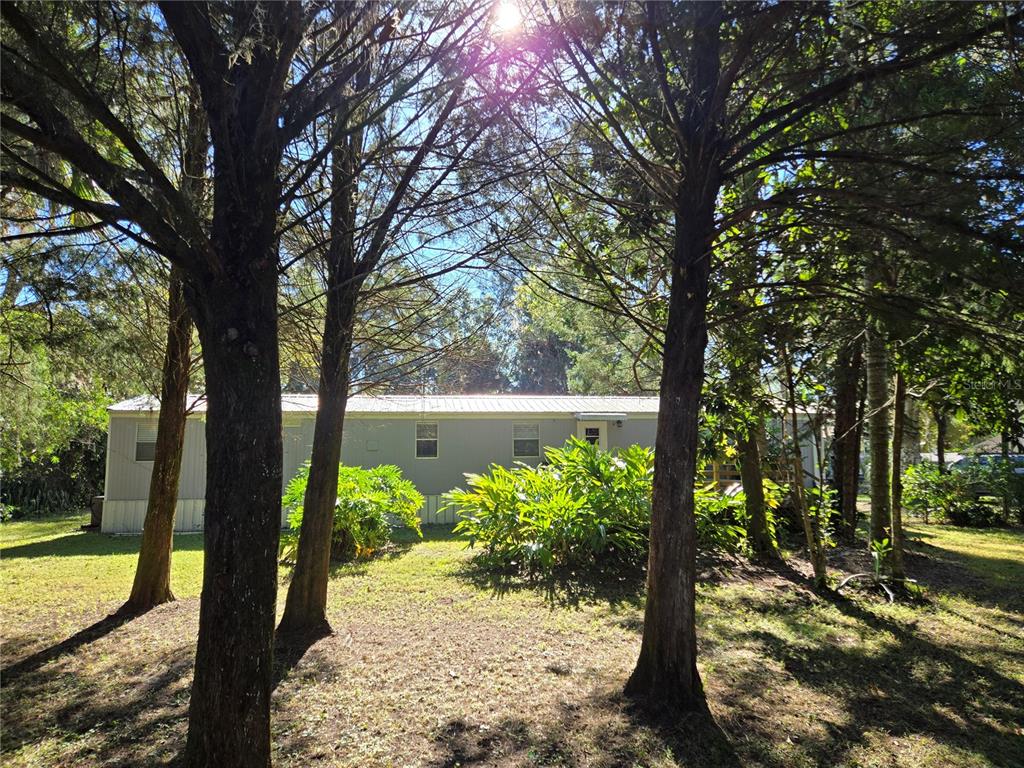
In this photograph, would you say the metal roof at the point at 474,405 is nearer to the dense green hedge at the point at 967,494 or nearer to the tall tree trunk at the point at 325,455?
the dense green hedge at the point at 967,494

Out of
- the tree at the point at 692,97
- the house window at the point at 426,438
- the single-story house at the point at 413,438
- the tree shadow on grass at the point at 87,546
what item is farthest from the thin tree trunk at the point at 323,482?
the house window at the point at 426,438

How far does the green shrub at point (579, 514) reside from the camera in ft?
25.5

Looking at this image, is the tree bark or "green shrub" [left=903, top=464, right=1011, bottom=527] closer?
the tree bark

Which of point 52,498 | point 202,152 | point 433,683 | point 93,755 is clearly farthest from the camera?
point 52,498

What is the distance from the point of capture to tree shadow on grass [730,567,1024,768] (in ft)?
11.6

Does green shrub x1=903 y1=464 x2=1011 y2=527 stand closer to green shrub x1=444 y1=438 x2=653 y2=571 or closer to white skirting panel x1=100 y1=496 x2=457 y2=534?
green shrub x1=444 y1=438 x2=653 y2=571

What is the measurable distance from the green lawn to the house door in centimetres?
826

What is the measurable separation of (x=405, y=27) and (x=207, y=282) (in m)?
1.98

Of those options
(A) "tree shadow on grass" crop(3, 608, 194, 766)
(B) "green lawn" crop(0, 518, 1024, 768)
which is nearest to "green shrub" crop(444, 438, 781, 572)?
(B) "green lawn" crop(0, 518, 1024, 768)

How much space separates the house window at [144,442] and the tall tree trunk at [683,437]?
42.9ft

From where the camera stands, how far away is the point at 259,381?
269 centimetres

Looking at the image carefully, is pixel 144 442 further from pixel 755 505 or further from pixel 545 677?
pixel 755 505

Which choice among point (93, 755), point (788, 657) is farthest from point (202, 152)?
point (788, 657)

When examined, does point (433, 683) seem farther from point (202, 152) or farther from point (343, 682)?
point (202, 152)
